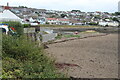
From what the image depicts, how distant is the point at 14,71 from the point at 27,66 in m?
0.56

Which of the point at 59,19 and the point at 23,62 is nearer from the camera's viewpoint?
the point at 23,62

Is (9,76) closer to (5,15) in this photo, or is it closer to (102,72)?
(102,72)

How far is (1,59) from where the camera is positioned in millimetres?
8203

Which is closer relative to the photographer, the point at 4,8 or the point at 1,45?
the point at 1,45

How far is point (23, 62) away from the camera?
28.2 ft

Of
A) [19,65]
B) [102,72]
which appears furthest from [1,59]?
[102,72]

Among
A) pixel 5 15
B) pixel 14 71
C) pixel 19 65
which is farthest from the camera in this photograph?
pixel 5 15

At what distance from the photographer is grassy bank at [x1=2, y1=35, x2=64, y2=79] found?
22.7 ft

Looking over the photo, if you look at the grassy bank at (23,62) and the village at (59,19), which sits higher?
the village at (59,19)

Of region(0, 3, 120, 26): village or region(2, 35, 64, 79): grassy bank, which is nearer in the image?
region(2, 35, 64, 79): grassy bank

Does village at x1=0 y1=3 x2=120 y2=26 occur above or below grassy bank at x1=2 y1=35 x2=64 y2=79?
above

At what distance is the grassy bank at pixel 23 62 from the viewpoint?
6.93 m

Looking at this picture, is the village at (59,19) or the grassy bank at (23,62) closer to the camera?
the grassy bank at (23,62)

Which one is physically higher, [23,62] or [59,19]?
[59,19]
